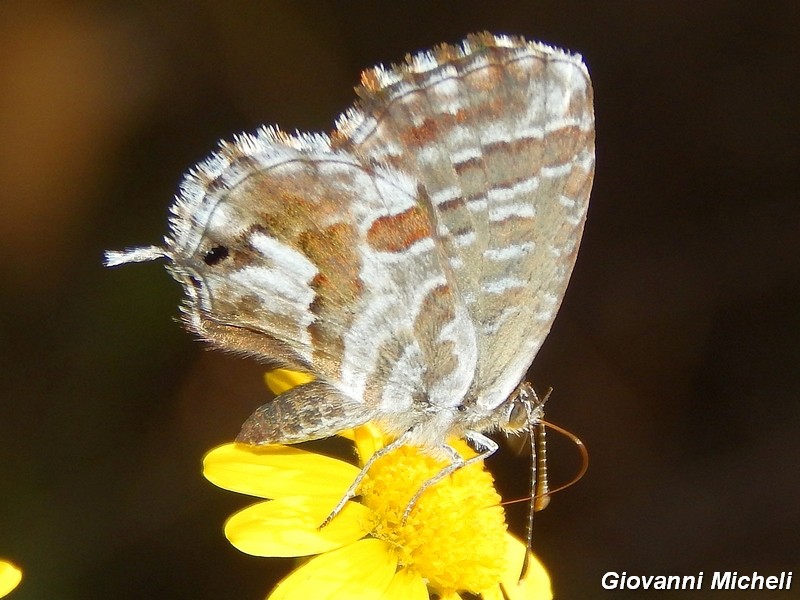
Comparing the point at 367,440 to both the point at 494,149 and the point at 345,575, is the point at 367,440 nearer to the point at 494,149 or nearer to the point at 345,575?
the point at 345,575

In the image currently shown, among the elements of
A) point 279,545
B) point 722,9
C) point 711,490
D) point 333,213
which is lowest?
point 279,545

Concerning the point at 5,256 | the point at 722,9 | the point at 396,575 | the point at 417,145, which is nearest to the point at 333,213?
the point at 417,145

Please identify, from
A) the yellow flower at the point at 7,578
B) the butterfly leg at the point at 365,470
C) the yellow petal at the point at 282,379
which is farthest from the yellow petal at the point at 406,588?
the yellow flower at the point at 7,578

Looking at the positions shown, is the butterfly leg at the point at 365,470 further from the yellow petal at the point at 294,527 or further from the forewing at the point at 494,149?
the forewing at the point at 494,149

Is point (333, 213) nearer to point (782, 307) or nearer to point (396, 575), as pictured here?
point (396, 575)


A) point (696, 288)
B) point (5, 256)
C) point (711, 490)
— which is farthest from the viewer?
point (696, 288)

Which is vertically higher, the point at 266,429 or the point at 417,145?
the point at 417,145

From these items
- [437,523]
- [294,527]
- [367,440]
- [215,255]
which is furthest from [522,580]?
[215,255]

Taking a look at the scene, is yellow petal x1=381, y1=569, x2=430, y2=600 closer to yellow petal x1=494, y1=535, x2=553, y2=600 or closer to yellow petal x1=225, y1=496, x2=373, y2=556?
yellow petal x1=225, y1=496, x2=373, y2=556
